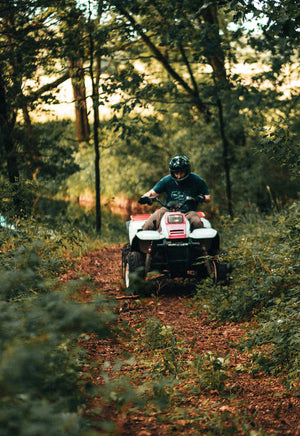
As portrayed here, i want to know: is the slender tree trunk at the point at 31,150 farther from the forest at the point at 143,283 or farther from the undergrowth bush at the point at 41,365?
the undergrowth bush at the point at 41,365

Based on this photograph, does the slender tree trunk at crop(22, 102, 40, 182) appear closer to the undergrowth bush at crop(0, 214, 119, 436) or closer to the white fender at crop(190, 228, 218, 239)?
the white fender at crop(190, 228, 218, 239)

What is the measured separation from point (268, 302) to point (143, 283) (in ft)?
6.05

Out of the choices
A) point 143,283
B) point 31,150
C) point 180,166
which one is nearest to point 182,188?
point 180,166

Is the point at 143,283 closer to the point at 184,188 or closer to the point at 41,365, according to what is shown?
the point at 41,365

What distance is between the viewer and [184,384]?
408 cm

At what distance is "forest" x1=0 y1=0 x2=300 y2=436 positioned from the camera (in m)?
2.49

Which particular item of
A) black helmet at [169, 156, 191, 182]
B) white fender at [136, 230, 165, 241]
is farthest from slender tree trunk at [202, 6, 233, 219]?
white fender at [136, 230, 165, 241]

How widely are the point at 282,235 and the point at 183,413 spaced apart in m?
4.72

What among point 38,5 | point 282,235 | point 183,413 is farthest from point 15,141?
point 183,413

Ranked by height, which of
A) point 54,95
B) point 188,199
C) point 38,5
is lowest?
point 188,199

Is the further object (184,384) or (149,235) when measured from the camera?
(149,235)

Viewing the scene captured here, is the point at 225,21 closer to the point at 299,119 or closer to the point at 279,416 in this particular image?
the point at 299,119

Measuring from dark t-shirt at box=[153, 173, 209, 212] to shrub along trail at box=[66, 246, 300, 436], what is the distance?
1668 millimetres

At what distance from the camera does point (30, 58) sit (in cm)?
964
